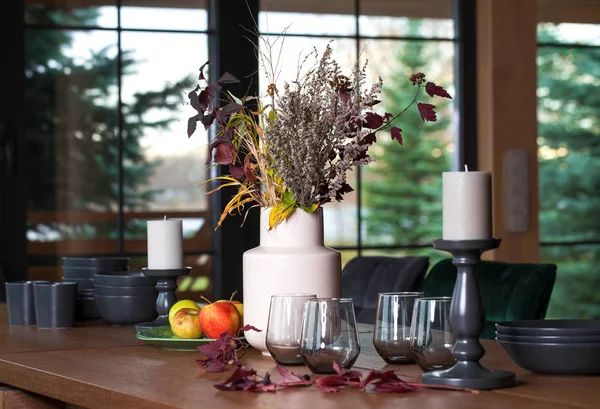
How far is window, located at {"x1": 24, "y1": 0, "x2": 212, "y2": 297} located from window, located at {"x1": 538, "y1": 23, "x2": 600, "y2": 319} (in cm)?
213

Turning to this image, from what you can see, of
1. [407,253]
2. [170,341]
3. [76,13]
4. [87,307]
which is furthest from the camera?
[407,253]

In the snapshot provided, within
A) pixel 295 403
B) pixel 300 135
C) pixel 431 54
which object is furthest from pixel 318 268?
pixel 431 54

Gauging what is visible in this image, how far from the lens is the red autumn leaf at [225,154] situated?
2.08 metres

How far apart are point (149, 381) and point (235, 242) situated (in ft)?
11.6

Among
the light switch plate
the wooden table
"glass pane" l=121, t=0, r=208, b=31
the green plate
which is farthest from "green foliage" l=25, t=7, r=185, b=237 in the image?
the green plate

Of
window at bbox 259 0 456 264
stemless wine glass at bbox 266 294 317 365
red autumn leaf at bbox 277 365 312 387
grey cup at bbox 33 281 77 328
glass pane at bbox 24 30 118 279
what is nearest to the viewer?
red autumn leaf at bbox 277 365 312 387

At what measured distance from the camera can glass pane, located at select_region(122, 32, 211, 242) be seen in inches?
214

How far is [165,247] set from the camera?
2.57 meters

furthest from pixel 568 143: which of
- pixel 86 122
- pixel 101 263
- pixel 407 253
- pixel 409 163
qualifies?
pixel 101 263

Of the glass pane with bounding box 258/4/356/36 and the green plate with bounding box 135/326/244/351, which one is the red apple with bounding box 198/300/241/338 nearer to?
the green plate with bounding box 135/326/244/351

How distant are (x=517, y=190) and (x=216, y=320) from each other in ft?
12.7

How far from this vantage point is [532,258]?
5801 mm

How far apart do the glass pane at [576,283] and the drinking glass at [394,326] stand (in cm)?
454

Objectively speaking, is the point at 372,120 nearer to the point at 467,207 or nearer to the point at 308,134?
the point at 308,134
